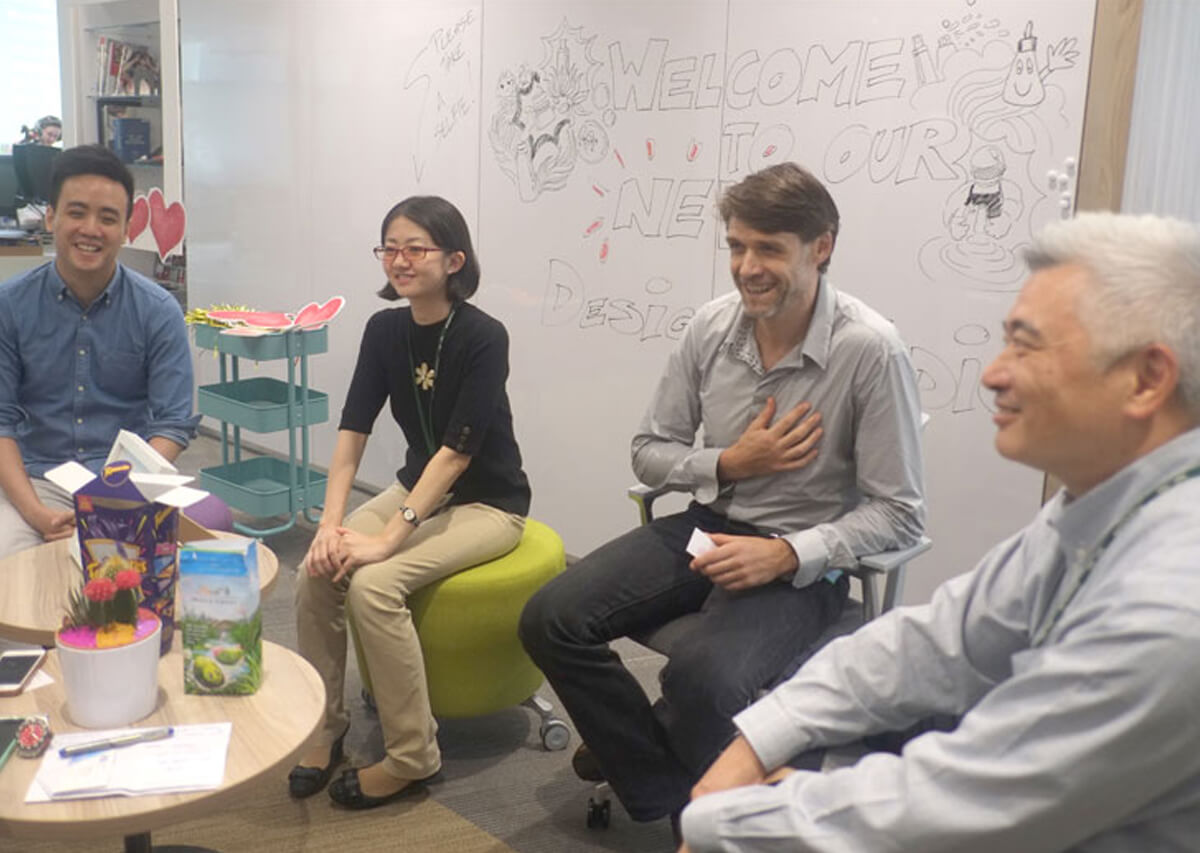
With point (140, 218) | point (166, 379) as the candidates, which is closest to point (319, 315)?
point (166, 379)

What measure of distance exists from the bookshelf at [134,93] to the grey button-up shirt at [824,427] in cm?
422

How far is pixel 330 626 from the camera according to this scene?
2.41 metres

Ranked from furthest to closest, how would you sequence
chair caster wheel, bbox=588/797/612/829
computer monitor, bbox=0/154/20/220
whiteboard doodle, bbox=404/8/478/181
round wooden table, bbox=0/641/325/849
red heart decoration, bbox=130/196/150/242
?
red heart decoration, bbox=130/196/150/242
computer monitor, bbox=0/154/20/220
whiteboard doodle, bbox=404/8/478/181
chair caster wheel, bbox=588/797/612/829
round wooden table, bbox=0/641/325/849

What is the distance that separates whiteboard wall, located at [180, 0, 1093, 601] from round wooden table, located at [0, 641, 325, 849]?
1894mm

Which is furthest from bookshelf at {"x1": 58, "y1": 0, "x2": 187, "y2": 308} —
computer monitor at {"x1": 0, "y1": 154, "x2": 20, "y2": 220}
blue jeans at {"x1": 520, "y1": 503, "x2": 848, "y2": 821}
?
blue jeans at {"x1": 520, "y1": 503, "x2": 848, "y2": 821}

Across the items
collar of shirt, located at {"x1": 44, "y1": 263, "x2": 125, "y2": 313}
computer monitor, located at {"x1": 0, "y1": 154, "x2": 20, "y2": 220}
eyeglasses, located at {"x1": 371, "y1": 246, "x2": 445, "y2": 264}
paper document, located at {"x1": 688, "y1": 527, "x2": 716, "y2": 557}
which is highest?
computer monitor, located at {"x1": 0, "y1": 154, "x2": 20, "y2": 220}

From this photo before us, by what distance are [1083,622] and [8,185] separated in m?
5.36

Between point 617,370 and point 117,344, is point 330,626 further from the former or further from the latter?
point 617,370

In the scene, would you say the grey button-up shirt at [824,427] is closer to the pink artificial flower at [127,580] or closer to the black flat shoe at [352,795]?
the black flat shoe at [352,795]

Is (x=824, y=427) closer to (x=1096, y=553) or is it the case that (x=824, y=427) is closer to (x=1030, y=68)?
(x=1096, y=553)

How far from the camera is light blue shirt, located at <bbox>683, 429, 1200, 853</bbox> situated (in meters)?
0.95

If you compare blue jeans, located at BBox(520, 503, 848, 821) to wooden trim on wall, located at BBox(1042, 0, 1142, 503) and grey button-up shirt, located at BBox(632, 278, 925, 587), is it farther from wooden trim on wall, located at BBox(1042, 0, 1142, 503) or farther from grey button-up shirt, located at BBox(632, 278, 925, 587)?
wooden trim on wall, located at BBox(1042, 0, 1142, 503)

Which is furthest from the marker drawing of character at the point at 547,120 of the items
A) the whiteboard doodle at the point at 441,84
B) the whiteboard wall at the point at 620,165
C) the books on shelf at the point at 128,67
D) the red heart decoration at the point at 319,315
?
the books on shelf at the point at 128,67

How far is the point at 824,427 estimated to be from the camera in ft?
6.88
